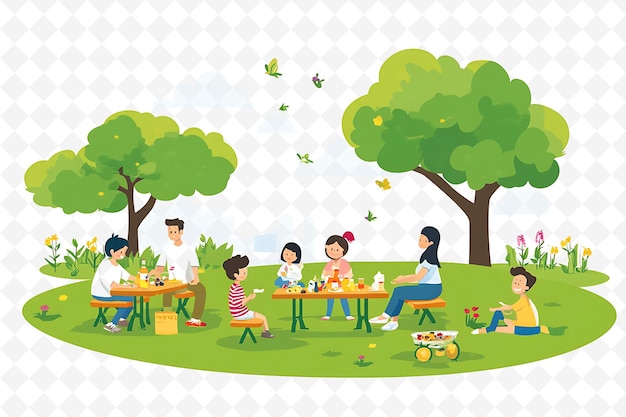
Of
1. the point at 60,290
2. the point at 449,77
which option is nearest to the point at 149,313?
the point at 60,290

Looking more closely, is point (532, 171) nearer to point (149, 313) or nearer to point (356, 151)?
point (356, 151)

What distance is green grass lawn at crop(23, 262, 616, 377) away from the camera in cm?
1448

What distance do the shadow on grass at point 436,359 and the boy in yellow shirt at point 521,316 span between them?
50.0 inches

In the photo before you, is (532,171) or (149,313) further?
(532,171)

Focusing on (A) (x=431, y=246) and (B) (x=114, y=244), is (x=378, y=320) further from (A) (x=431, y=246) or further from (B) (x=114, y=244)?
(B) (x=114, y=244)

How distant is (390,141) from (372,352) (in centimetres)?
731

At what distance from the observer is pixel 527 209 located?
2170 cm

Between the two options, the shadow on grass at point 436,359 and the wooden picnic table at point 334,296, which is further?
the wooden picnic table at point 334,296

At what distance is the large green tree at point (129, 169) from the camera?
72.1ft

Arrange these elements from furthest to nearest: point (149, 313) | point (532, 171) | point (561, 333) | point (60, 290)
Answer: point (532, 171), point (60, 290), point (149, 313), point (561, 333)

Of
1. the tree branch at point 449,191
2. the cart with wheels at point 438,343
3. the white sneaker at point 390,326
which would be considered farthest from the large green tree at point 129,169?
the cart with wheels at point 438,343

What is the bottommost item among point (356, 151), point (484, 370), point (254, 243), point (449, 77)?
point (484, 370)

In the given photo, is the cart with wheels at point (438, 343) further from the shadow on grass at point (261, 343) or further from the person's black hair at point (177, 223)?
the person's black hair at point (177, 223)

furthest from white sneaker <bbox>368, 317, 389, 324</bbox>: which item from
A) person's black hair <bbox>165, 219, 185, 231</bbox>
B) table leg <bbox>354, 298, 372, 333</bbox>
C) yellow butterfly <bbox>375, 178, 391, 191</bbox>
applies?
yellow butterfly <bbox>375, 178, 391, 191</bbox>
